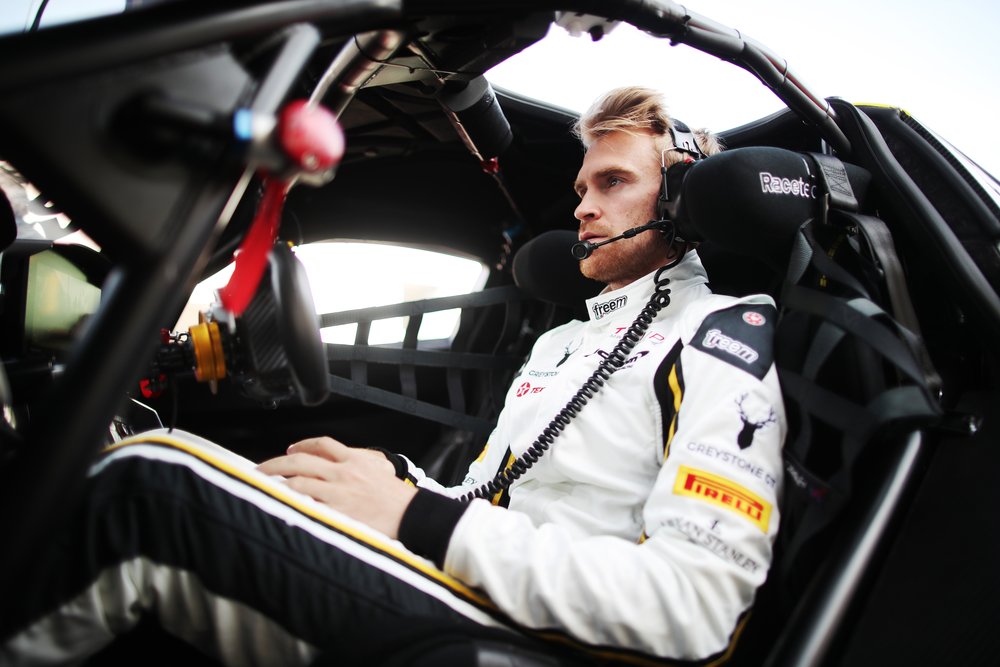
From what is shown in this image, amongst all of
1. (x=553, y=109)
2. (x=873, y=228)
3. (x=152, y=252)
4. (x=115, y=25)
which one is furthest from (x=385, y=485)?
(x=553, y=109)

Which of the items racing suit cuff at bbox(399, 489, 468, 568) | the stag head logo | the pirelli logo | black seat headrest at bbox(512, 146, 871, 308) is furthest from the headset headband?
racing suit cuff at bbox(399, 489, 468, 568)

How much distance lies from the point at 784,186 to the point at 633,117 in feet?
2.02

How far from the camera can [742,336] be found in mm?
948

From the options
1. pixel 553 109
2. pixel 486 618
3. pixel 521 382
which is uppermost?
pixel 553 109

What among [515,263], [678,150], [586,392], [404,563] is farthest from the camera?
[515,263]

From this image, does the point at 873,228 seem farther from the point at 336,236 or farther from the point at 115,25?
the point at 336,236

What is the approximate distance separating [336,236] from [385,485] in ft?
4.88

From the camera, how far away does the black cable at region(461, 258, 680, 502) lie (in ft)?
3.66

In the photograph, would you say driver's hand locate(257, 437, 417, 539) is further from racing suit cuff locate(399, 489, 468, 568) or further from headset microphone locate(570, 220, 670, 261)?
headset microphone locate(570, 220, 670, 261)

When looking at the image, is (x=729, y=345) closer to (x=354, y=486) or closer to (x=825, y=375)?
(x=825, y=375)

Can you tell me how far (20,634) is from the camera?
1.87 ft

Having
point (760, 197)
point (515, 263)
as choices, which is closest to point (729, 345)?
point (760, 197)

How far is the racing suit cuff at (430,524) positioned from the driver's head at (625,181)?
79 centimetres

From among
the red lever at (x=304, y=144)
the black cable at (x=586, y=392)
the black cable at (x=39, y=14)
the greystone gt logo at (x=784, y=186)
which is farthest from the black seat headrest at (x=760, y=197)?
the black cable at (x=39, y=14)
